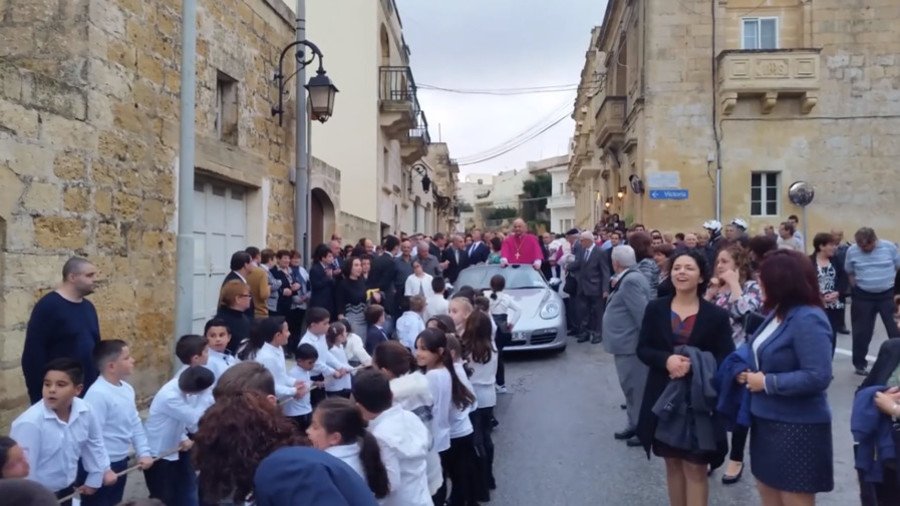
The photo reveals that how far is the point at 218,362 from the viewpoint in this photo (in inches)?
212

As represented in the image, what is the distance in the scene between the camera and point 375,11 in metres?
20.5

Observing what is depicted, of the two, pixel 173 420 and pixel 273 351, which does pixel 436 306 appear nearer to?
pixel 273 351

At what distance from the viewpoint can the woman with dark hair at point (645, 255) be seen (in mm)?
7777

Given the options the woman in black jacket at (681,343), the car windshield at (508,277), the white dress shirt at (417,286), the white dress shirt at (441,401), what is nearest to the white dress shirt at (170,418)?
the white dress shirt at (441,401)

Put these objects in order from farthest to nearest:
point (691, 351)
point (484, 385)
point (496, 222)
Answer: point (496, 222), point (484, 385), point (691, 351)

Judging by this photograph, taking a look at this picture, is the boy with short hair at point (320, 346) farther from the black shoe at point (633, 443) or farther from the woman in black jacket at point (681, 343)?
the woman in black jacket at point (681, 343)

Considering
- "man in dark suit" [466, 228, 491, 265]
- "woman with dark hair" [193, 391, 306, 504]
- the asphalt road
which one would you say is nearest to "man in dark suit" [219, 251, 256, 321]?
the asphalt road

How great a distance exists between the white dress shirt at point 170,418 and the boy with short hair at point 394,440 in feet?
5.12

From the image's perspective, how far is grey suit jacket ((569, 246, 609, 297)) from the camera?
1220cm

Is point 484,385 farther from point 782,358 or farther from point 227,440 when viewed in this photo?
point 227,440

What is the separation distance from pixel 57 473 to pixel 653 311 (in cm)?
342

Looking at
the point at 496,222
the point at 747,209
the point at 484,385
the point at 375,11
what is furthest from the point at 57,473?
the point at 496,222

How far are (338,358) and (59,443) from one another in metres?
3.09

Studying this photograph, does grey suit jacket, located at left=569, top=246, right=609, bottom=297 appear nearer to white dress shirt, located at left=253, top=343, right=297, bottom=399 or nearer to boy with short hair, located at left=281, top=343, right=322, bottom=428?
boy with short hair, located at left=281, top=343, right=322, bottom=428
